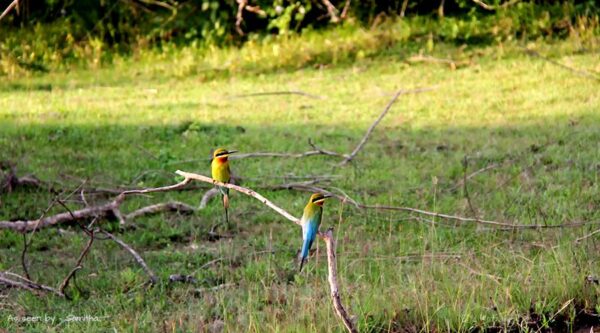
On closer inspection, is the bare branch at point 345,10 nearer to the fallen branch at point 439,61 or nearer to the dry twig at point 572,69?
the fallen branch at point 439,61

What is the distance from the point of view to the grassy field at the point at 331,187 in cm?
477

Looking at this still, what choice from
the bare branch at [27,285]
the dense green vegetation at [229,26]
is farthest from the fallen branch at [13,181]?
the dense green vegetation at [229,26]

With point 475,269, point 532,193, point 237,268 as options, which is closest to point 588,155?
point 532,193

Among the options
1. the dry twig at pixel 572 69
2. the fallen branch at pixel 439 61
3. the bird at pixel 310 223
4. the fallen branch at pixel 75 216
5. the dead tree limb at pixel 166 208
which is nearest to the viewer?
the bird at pixel 310 223

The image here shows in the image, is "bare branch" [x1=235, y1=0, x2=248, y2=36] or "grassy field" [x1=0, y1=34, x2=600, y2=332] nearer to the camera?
"grassy field" [x1=0, y1=34, x2=600, y2=332]

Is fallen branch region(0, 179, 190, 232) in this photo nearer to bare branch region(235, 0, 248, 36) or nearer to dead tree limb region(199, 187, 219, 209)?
dead tree limb region(199, 187, 219, 209)

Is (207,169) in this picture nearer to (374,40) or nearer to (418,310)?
(418,310)

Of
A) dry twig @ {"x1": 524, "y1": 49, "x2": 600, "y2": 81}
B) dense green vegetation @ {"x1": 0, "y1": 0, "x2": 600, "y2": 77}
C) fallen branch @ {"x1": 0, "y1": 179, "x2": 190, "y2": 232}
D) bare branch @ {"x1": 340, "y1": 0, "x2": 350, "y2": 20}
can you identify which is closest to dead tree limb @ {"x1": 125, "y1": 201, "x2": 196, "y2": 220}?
fallen branch @ {"x1": 0, "y1": 179, "x2": 190, "y2": 232}

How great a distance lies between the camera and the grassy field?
4.77 meters

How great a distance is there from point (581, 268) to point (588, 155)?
3172 mm

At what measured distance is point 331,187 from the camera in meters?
7.37

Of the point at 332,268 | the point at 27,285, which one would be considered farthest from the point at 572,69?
the point at 332,268

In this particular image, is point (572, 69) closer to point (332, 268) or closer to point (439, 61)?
point (439, 61)

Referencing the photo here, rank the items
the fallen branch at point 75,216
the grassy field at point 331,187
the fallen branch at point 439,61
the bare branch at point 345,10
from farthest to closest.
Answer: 1. the bare branch at point 345,10
2. the fallen branch at point 439,61
3. the fallen branch at point 75,216
4. the grassy field at point 331,187
